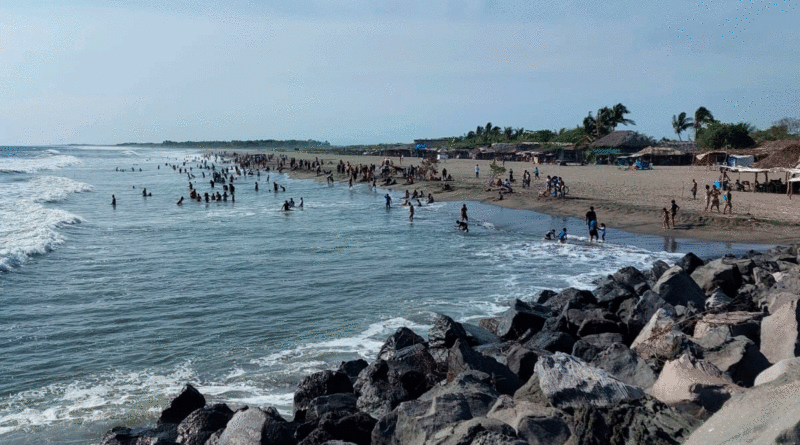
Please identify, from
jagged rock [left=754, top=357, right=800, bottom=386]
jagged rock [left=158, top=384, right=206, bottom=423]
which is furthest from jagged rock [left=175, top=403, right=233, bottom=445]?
jagged rock [left=754, top=357, right=800, bottom=386]

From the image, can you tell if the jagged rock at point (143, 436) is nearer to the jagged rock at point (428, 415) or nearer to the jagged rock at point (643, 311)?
the jagged rock at point (428, 415)

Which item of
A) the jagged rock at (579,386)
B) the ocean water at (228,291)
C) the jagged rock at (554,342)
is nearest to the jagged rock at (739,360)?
the jagged rock at (579,386)

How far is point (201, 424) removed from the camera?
7.82 m

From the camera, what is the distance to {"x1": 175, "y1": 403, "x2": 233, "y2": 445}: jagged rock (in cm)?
769

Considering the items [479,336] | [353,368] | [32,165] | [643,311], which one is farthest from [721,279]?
[32,165]

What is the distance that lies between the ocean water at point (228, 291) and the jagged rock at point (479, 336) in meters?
1.89

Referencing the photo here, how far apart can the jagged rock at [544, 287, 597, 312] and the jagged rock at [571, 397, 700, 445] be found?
6734mm

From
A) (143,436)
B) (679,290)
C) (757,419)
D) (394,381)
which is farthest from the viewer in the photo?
(679,290)

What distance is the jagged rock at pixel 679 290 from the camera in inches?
497

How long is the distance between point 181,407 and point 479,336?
5782 mm

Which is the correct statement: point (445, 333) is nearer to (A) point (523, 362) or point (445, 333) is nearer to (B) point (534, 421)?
(A) point (523, 362)

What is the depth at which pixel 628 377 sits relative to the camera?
809 cm

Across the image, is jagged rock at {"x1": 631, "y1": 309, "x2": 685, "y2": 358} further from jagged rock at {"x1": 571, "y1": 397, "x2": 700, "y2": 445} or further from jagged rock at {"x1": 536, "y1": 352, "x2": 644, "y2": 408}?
jagged rock at {"x1": 571, "y1": 397, "x2": 700, "y2": 445}

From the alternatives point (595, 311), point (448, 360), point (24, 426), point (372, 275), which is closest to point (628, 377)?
point (448, 360)
